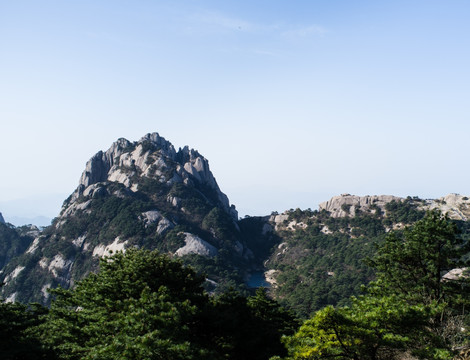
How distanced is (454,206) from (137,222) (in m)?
109

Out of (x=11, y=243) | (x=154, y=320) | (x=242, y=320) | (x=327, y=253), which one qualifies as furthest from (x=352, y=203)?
(x=11, y=243)

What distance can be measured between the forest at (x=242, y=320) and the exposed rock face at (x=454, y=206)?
265 ft

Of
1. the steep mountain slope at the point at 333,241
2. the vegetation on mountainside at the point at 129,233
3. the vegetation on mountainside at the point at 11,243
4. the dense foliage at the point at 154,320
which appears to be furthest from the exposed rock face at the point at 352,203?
the vegetation on mountainside at the point at 11,243

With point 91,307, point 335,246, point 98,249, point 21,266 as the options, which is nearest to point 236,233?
point 335,246

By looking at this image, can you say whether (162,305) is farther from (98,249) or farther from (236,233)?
(236,233)

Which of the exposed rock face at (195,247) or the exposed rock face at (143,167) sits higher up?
the exposed rock face at (143,167)

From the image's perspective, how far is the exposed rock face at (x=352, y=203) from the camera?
127m

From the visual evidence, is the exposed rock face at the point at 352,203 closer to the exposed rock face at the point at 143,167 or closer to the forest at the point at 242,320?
the exposed rock face at the point at 143,167

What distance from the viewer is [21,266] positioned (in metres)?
118

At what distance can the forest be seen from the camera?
16.6 meters

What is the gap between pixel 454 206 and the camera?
10838cm

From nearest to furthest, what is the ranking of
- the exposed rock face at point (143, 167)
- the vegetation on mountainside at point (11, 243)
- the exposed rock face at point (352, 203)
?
the exposed rock face at point (352, 203) < the vegetation on mountainside at point (11, 243) < the exposed rock face at point (143, 167)

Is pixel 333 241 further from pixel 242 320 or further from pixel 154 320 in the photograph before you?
pixel 154 320

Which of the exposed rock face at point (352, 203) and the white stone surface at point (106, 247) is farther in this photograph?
the exposed rock face at point (352, 203)
